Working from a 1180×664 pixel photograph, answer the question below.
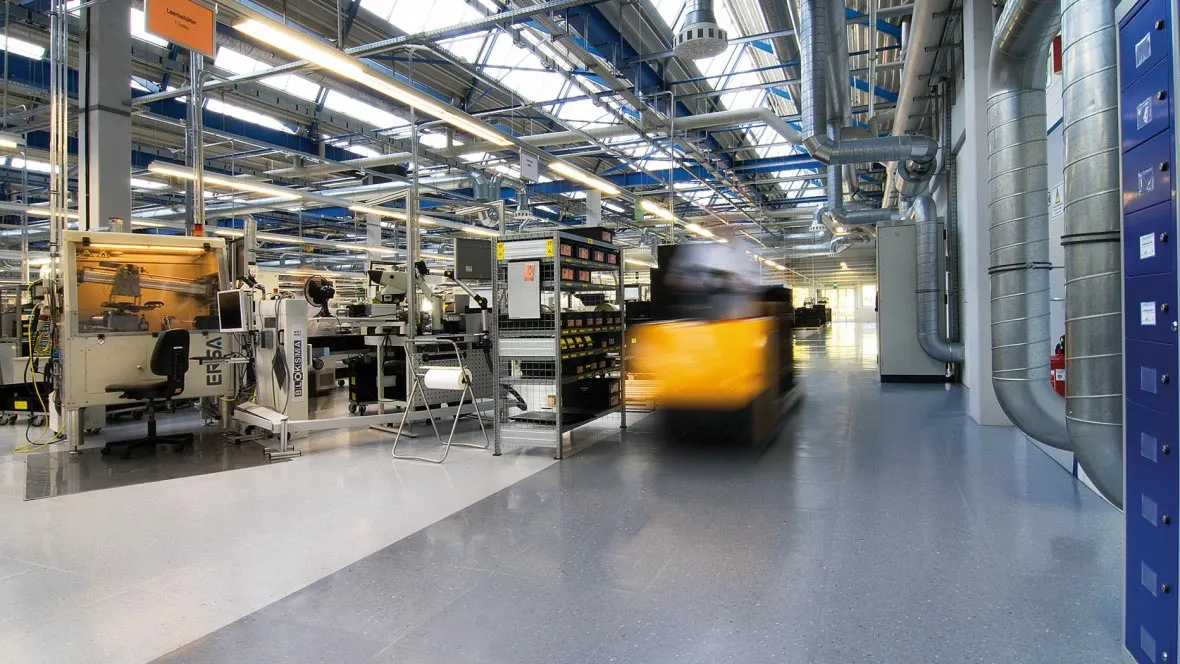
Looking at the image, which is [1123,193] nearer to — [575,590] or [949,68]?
[575,590]

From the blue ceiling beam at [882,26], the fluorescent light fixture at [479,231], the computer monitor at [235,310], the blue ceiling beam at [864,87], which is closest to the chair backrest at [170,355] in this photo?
the computer monitor at [235,310]

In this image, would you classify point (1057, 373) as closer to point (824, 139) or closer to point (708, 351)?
point (708, 351)

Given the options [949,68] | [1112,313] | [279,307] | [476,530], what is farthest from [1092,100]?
[949,68]

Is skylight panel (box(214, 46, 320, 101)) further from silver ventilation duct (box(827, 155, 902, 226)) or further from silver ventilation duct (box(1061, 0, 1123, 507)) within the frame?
silver ventilation duct (box(827, 155, 902, 226))

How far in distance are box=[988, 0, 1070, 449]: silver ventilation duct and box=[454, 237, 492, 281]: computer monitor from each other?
4.55 m

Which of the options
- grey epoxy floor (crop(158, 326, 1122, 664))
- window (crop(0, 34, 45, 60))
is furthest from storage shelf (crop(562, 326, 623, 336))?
Result: window (crop(0, 34, 45, 60))

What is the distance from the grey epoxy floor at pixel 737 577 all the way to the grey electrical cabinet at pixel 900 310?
16.6ft

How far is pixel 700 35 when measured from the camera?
5277mm

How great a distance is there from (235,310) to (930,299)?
8.96 m

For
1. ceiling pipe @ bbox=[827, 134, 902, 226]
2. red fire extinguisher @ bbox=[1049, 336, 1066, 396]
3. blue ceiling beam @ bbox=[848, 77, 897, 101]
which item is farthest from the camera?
ceiling pipe @ bbox=[827, 134, 902, 226]

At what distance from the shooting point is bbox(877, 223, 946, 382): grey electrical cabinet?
9359 mm

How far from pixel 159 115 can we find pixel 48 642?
8258 mm

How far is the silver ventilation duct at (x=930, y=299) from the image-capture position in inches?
348

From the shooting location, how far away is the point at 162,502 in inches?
159
